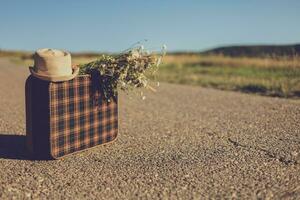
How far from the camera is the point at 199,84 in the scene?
13609mm

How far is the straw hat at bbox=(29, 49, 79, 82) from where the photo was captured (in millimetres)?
4434

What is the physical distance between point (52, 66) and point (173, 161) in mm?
Result: 1662

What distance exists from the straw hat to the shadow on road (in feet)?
3.27

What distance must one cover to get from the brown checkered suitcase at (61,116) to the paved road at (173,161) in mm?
161

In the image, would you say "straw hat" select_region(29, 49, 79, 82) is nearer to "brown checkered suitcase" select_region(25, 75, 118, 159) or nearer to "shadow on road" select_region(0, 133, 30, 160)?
"brown checkered suitcase" select_region(25, 75, 118, 159)

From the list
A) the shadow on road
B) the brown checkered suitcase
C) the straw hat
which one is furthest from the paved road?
the straw hat

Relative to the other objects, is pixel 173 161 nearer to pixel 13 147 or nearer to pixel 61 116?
pixel 61 116

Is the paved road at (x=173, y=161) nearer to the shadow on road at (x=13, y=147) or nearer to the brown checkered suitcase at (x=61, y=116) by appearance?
the shadow on road at (x=13, y=147)

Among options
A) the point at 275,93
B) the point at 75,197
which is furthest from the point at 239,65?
the point at 75,197

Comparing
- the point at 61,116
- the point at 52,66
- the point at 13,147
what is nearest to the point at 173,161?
the point at 61,116

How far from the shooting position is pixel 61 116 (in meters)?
4.61

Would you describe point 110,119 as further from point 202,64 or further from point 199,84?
point 202,64

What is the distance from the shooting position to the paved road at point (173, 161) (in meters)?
3.79

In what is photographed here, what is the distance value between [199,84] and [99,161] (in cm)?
927
